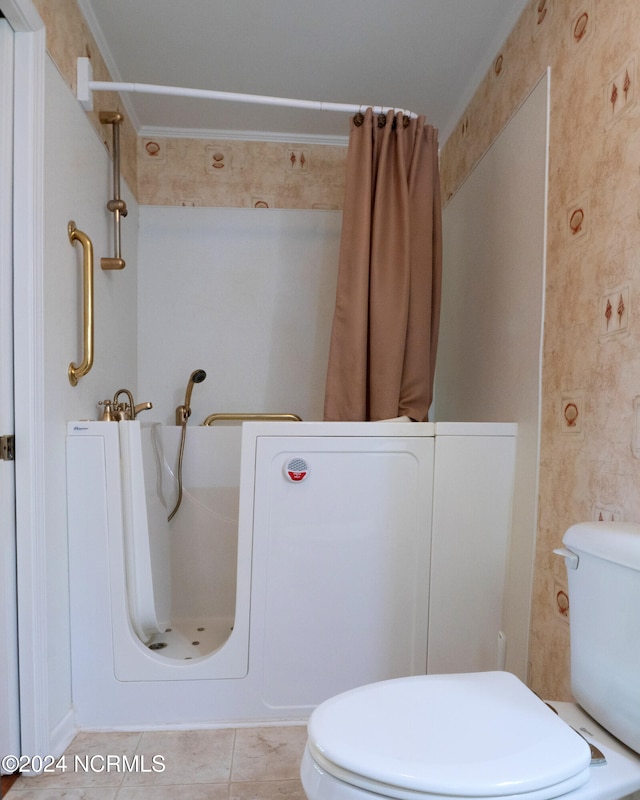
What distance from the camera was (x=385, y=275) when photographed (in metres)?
1.98

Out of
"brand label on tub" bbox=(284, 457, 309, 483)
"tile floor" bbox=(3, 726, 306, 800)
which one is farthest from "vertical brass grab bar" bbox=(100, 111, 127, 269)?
"tile floor" bbox=(3, 726, 306, 800)

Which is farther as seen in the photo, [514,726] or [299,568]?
[299,568]

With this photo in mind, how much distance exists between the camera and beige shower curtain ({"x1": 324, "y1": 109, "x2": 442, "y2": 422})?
197 cm

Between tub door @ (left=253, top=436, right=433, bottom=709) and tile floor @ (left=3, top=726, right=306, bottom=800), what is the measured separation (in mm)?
151

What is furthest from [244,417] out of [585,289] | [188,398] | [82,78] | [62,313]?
[585,289]

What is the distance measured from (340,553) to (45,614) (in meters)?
0.81

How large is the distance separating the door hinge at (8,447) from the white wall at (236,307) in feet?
3.94

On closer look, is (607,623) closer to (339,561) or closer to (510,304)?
(339,561)

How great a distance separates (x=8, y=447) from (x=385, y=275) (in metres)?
1.24

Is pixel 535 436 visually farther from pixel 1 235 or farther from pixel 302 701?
pixel 1 235

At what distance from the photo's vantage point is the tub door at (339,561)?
174 centimetres

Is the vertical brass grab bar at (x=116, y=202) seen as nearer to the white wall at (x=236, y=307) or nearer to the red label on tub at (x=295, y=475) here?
the white wall at (x=236, y=307)

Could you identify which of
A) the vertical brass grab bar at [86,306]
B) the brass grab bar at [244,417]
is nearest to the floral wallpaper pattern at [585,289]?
the brass grab bar at [244,417]

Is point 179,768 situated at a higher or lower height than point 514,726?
lower
